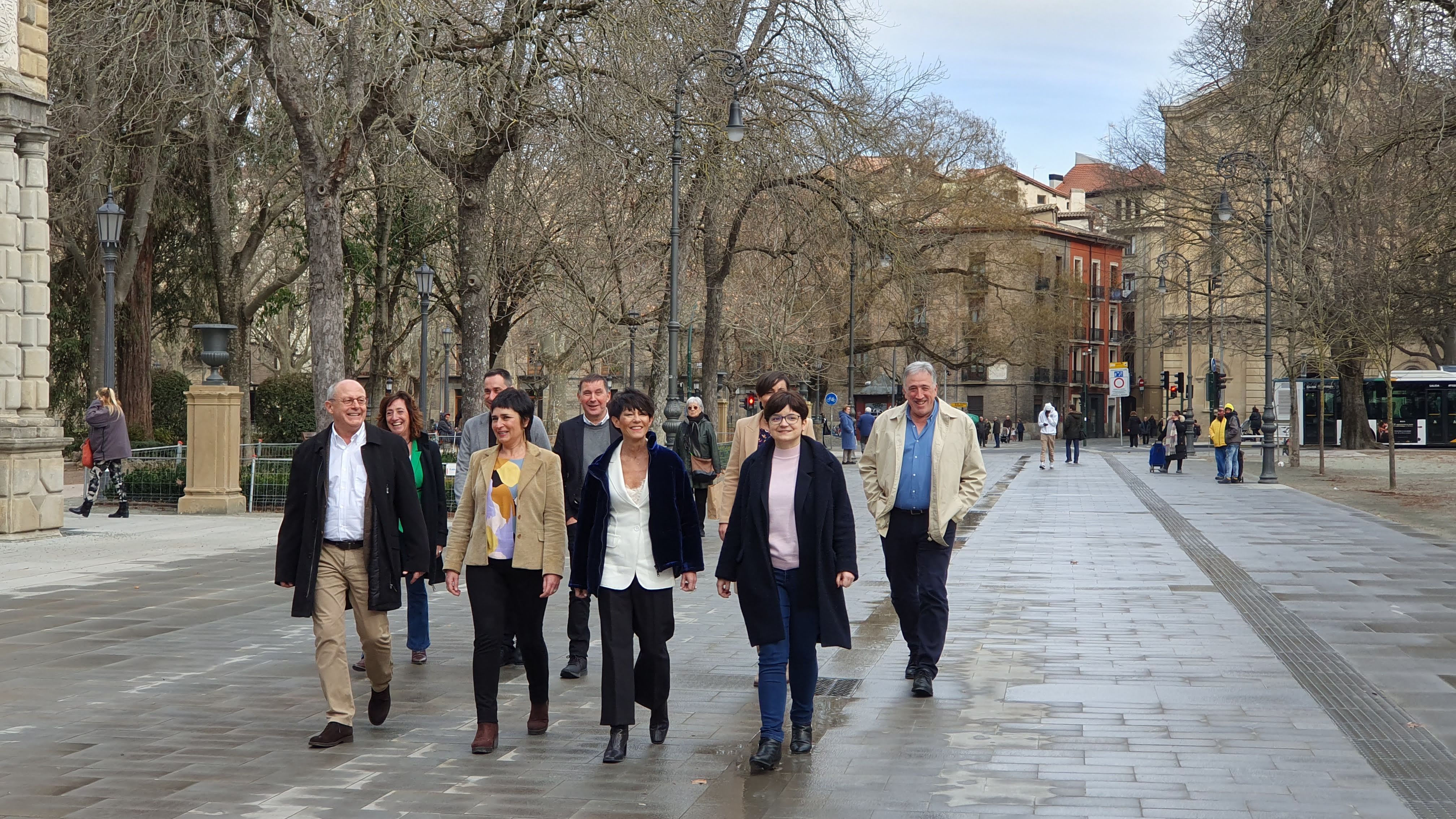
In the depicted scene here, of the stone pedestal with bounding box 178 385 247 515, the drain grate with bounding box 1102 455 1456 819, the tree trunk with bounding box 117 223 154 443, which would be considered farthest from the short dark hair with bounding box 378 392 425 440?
the tree trunk with bounding box 117 223 154 443

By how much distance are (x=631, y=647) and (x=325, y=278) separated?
12.4 m

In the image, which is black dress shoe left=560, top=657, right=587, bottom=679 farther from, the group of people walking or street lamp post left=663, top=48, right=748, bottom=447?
street lamp post left=663, top=48, right=748, bottom=447

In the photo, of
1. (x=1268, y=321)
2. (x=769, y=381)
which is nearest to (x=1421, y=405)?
(x=1268, y=321)

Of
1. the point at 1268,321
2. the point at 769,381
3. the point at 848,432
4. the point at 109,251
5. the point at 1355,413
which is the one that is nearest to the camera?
the point at 769,381

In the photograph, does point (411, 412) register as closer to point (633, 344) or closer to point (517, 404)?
point (517, 404)

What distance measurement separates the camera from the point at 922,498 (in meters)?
7.86

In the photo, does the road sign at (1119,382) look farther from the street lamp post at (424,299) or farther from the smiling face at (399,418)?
the smiling face at (399,418)

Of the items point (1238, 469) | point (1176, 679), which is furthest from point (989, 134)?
point (1176, 679)

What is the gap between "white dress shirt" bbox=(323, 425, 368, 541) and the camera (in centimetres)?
668

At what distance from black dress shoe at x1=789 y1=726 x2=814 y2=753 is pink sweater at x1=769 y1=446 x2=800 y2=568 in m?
0.73

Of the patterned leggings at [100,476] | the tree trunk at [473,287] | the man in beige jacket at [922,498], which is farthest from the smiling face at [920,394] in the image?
the patterned leggings at [100,476]

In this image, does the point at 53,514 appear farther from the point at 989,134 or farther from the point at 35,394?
the point at 989,134

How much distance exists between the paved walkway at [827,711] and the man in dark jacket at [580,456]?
1.41ft

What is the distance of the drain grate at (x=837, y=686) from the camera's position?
7.71 metres
